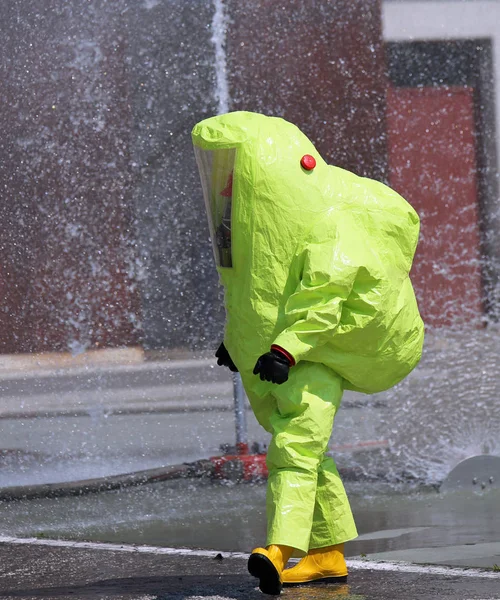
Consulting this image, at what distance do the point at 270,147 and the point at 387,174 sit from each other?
2.92 meters

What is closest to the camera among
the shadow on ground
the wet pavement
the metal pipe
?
the shadow on ground

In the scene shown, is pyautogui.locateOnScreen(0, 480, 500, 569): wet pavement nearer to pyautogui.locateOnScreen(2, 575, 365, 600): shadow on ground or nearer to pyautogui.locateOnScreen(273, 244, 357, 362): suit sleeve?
pyautogui.locateOnScreen(2, 575, 365, 600): shadow on ground

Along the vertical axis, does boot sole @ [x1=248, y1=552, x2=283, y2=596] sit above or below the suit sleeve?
below

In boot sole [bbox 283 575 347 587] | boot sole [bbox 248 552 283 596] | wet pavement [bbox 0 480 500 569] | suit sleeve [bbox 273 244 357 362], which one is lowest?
wet pavement [bbox 0 480 500 569]

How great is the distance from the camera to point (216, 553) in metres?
3.55

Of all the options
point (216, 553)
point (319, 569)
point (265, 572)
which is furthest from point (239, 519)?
point (265, 572)

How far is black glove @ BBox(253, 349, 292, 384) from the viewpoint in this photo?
2.85 meters

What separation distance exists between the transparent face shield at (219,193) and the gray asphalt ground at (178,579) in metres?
0.84

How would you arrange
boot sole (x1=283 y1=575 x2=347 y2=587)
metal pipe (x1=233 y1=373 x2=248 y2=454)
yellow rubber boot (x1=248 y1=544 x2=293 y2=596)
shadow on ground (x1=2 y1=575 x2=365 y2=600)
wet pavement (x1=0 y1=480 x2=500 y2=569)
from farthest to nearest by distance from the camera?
metal pipe (x1=233 y1=373 x2=248 y2=454) < wet pavement (x1=0 y1=480 x2=500 y2=569) < boot sole (x1=283 y1=575 x2=347 y2=587) < shadow on ground (x1=2 y1=575 x2=365 y2=600) < yellow rubber boot (x1=248 y1=544 x2=293 y2=596)

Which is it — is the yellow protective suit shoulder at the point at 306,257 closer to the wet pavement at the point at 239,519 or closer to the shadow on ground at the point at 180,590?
the shadow on ground at the point at 180,590

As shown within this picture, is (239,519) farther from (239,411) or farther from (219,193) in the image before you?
(219,193)

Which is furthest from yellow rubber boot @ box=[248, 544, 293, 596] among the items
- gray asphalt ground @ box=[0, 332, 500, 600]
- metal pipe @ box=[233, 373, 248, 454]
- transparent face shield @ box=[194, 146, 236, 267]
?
metal pipe @ box=[233, 373, 248, 454]

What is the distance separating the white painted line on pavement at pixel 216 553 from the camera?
10.3 ft

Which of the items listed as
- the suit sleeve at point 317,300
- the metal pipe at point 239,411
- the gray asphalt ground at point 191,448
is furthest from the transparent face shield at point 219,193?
the metal pipe at point 239,411
